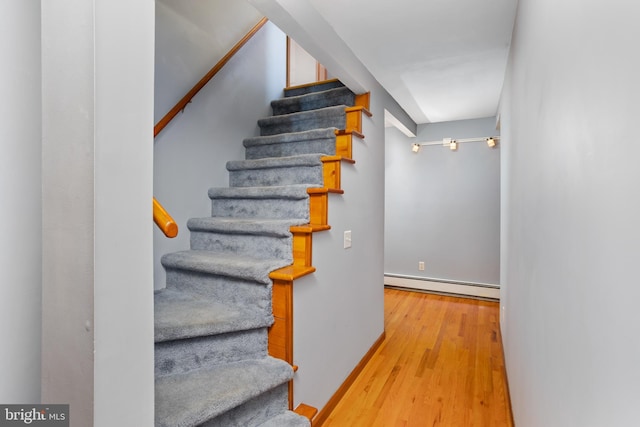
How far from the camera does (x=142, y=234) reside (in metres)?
0.79

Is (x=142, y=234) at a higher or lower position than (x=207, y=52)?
lower

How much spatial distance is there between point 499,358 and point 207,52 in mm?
3218

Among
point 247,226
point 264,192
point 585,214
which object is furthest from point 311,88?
point 585,214

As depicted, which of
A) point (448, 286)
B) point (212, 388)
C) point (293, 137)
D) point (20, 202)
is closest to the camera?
point (20, 202)

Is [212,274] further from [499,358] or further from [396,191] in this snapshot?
[396,191]

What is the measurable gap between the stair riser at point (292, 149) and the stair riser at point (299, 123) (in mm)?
237

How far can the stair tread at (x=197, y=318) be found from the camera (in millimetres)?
1390

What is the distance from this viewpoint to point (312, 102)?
283cm

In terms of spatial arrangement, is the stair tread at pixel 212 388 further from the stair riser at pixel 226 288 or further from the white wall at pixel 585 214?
the white wall at pixel 585 214

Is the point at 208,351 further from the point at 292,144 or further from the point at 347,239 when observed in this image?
the point at 292,144

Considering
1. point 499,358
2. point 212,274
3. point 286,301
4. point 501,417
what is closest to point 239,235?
point 212,274

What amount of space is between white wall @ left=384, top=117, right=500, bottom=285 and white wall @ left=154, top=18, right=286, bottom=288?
2327 millimetres

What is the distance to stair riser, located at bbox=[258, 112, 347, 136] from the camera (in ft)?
8.29

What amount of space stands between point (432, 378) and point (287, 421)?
Answer: 129cm
